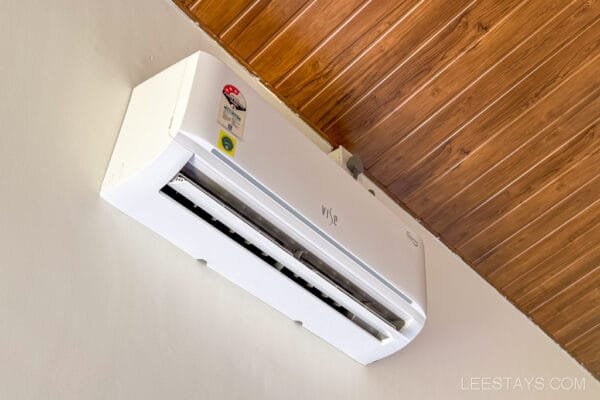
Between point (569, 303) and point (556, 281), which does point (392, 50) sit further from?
point (569, 303)

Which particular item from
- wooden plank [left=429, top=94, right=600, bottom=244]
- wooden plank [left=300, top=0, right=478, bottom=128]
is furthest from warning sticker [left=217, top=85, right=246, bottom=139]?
wooden plank [left=429, top=94, right=600, bottom=244]

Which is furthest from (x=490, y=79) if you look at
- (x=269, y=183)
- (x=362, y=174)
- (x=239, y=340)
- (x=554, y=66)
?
(x=239, y=340)

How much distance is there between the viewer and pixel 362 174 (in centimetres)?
206

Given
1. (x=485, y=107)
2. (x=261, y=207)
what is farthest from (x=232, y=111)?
(x=485, y=107)

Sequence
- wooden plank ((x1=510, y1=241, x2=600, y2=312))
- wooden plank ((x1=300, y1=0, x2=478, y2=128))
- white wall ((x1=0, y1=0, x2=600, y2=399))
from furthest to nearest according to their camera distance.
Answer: wooden plank ((x1=510, y1=241, x2=600, y2=312))
wooden plank ((x1=300, y1=0, x2=478, y2=128))
white wall ((x1=0, y1=0, x2=600, y2=399))

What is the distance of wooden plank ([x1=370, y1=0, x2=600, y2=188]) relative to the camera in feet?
6.11

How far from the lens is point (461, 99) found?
195 cm

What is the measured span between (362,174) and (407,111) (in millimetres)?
223

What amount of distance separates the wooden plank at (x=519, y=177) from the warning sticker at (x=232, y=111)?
101cm

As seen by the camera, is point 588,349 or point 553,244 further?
point 588,349

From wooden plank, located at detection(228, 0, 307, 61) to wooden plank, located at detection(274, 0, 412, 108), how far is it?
0.12 meters

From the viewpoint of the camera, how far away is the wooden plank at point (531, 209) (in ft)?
7.19

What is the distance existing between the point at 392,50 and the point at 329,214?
541 millimetres

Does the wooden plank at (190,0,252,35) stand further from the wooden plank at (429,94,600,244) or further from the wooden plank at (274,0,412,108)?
the wooden plank at (429,94,600,244)
